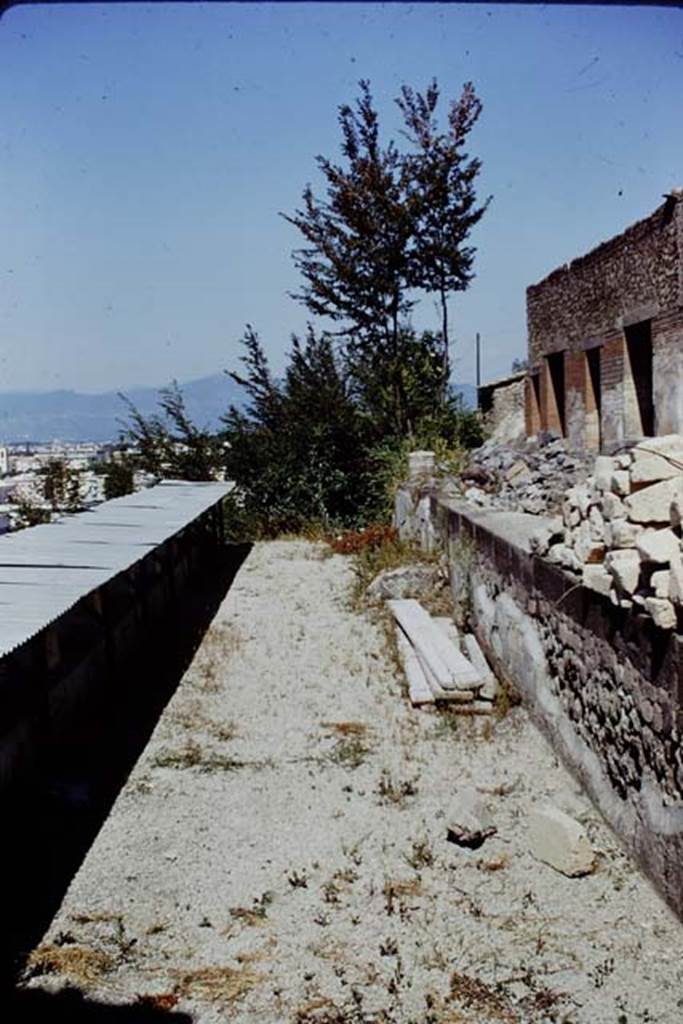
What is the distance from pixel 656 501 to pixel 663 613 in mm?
704

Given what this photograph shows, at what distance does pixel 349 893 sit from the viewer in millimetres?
4504

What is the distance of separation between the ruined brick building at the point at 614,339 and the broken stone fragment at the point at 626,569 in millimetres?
6954

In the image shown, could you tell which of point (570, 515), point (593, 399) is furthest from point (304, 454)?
point (570, 515)

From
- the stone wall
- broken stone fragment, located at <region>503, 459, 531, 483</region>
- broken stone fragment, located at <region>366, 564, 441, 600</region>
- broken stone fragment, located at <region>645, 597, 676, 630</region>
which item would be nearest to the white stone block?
broken stone fragment, located at <region>645, 597, 676, 630</region>

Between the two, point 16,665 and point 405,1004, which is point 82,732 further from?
point 405,1004

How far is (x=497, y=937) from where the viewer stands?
13.4 feet

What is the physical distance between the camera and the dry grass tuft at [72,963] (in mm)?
3762

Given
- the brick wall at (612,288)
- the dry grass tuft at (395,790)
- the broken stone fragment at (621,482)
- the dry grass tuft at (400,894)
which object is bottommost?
the dry grass tuft at (400,894)

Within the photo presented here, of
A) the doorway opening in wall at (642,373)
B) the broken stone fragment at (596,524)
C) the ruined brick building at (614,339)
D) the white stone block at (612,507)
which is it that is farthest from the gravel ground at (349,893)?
the doorway opening in wall at (642,373)

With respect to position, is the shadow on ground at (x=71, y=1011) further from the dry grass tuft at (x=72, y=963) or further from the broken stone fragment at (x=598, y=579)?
the broken stone fragment at (x=598, y=579)

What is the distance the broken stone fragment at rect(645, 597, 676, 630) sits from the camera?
4000 mm

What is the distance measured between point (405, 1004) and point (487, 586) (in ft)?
16.4

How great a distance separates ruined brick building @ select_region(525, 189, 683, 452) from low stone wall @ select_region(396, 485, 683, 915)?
459cm

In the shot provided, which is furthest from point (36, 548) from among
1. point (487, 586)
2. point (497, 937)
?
point (497, 937)
